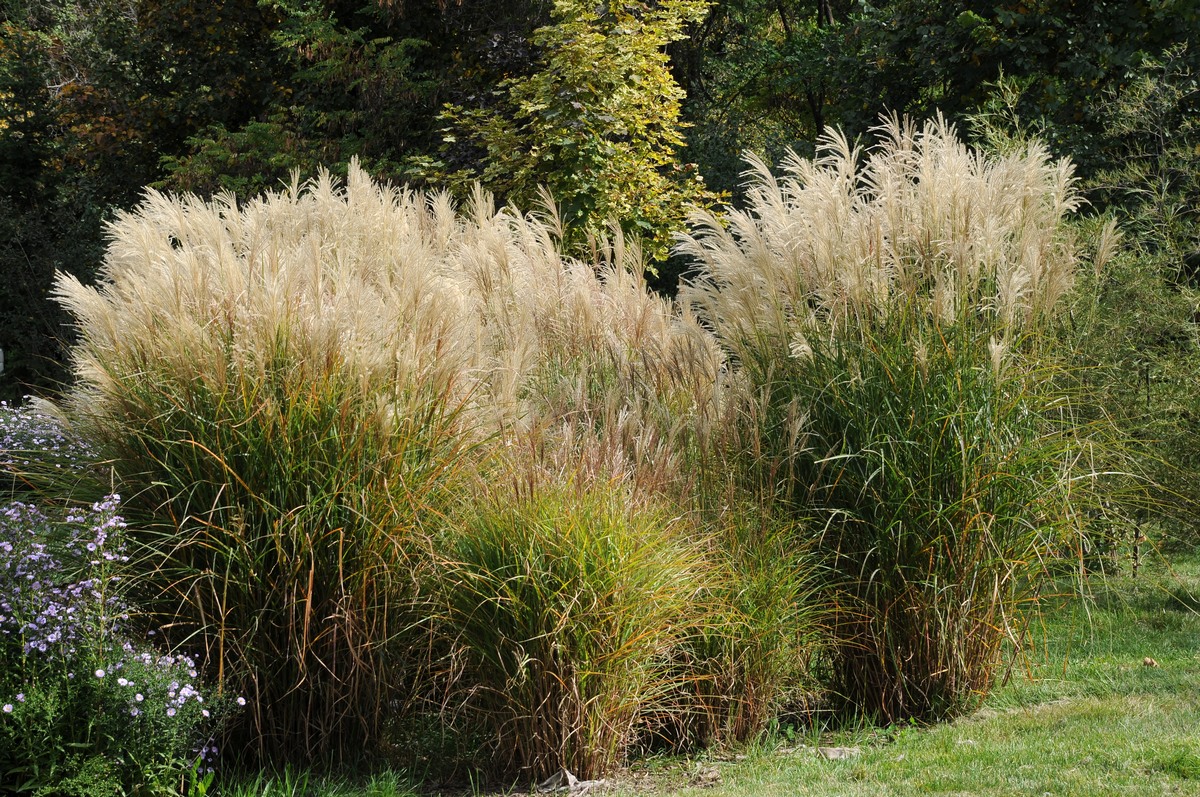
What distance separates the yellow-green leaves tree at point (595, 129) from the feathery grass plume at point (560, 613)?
632 cm

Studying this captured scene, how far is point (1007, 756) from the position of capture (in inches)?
173

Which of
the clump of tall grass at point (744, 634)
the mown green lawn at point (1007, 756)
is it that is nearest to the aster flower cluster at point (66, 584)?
the mown green lawn at point (1007, 756)

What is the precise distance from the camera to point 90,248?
48.2ft

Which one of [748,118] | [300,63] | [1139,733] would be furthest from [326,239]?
[748,118]

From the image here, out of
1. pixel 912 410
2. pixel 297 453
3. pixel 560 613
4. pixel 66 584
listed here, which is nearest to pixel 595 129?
pixel 912 410

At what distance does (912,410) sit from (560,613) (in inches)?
71.3

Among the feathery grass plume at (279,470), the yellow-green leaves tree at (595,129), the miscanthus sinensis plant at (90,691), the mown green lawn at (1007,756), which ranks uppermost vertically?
the yellow-green leaves tree at (595,129)

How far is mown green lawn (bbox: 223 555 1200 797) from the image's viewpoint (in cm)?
410

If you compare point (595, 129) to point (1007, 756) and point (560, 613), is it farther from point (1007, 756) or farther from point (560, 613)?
point (1007, 756)

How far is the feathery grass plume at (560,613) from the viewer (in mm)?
4043

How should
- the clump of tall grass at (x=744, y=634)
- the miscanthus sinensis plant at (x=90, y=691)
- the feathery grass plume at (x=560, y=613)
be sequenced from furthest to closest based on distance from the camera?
the clump of tall grass at (x=744, y=634) → the feathery grass plume at (x=560, y=613) → the miscanthus sinensis plant at (x=90, y=691)

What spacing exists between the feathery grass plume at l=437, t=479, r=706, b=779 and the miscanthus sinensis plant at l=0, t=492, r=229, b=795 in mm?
989

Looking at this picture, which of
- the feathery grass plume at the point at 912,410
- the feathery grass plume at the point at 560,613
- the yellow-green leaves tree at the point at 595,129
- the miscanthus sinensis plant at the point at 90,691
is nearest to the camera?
the miscanthus sinensis plant at the point at 90,691

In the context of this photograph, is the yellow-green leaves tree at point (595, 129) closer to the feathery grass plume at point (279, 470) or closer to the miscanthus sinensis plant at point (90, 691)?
the feathery grass plume at point (279, 470)
